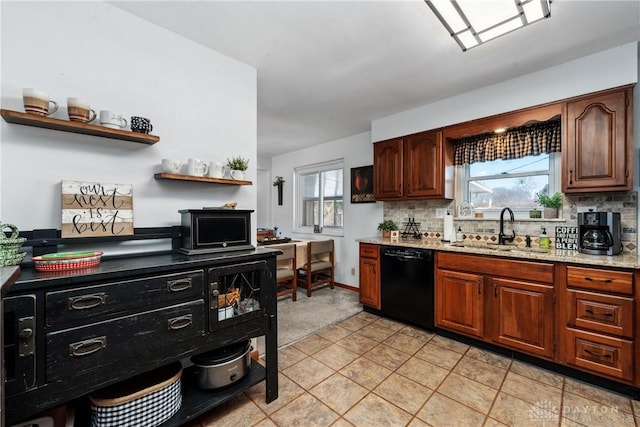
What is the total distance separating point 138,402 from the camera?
1391 millimetres

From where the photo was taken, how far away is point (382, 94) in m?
2.92

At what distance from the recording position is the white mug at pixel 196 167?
73.5 inches

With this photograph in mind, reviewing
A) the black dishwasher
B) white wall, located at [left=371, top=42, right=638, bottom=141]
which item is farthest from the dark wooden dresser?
white wall, located at [left=371, top=42, right=638, bottom=141]

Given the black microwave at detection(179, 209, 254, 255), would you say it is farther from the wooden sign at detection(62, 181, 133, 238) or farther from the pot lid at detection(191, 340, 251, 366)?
the pot lid at detection(191, 340, 251, 366)

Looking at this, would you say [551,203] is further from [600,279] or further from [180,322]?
[180,322]

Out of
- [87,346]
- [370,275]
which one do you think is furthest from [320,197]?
[87,346]

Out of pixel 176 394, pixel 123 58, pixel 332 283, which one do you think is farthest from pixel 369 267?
pixel 123 58

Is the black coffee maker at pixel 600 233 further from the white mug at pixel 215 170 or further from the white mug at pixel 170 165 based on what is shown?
the white mug at pixel 170 165

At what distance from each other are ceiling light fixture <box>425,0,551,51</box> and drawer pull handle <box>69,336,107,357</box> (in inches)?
93.8

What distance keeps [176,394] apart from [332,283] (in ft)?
10.3

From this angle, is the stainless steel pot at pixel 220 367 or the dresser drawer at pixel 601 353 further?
the dresser drawer at pixel 601 353

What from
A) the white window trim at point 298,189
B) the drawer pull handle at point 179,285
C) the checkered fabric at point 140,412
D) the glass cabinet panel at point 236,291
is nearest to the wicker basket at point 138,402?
the checkered fabric at point 140,412

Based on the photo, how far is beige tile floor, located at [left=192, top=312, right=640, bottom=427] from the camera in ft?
5.47

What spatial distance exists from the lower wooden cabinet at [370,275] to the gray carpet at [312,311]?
27 cm
